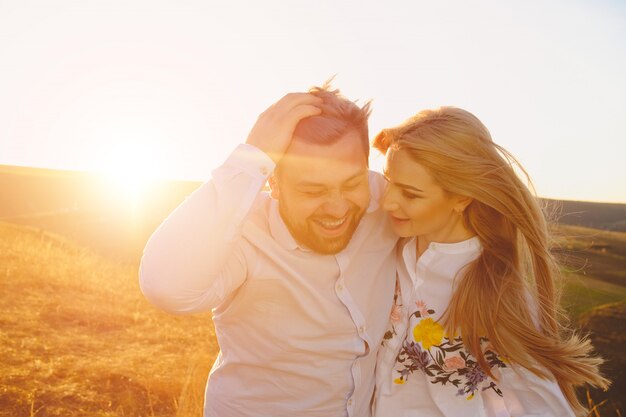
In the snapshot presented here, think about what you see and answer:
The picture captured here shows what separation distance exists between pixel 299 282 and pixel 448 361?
0.91 m

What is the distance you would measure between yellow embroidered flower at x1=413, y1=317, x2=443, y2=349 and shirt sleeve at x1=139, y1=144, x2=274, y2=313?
108 centimetres

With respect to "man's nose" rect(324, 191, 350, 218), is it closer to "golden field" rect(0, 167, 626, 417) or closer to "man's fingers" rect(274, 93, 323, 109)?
"man's fingers" rect(274, 93, 323, 109)

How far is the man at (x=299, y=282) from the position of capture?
2.41 meters

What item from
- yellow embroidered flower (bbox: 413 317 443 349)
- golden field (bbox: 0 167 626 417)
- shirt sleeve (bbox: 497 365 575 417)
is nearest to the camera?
shirt sleeve (bbox: 497 365 575 417)

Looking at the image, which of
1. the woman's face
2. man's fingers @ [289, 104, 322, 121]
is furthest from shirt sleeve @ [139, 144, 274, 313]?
the woman's face

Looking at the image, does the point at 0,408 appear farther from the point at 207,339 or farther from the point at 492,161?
the point at 492,161

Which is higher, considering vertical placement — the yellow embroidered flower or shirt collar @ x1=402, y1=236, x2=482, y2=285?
shirt collar @ x1=402, y1=236, x2=482, y2=285

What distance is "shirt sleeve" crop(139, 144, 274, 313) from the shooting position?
2.06m

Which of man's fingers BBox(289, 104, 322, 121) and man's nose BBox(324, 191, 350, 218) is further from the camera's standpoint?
man's nose BBox(324, 191, 350, 218)

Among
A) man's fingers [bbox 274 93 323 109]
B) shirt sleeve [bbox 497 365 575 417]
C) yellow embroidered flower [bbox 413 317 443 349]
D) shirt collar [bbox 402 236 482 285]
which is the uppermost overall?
man's fingers [bbox 274 93 323 109]

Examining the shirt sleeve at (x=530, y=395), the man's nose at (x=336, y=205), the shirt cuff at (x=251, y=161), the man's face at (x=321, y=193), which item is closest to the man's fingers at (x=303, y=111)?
the man's face at (x=321, y=193)

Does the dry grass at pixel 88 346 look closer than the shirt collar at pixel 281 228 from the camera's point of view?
No

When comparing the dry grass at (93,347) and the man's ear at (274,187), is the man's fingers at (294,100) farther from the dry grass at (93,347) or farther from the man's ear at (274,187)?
the dry grass at (93,347)

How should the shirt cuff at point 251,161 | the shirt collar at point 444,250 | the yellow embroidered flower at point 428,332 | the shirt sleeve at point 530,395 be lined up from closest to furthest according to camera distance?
the shirt cuff at point 251,161, the shirt sleeve at point 530,395, the yellow embroidered flower at point 428,332, the shirt collar at point 444,250
